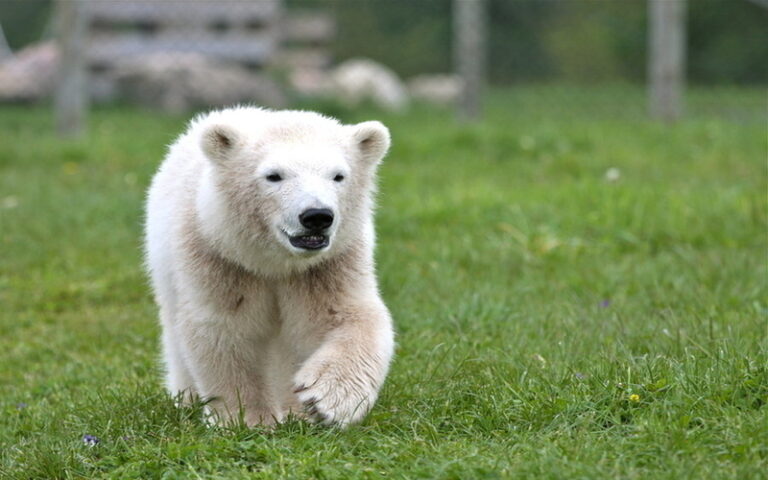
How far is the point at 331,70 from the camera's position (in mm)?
18766

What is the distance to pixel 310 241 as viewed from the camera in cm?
376

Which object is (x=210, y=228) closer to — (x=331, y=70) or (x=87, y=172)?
(x=87, y=172)

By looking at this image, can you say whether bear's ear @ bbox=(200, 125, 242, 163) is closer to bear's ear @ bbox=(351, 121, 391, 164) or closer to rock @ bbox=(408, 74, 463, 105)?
bear's ear @ bbox=(351, 121, 391, 164)

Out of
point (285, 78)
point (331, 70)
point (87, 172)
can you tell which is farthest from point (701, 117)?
point (331, 70)

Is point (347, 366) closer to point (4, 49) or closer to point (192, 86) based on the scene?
point (192, 86)

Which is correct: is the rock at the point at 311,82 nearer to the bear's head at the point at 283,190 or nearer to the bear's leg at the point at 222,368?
the bear's head at the point at 283,190

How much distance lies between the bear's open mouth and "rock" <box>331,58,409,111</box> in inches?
451

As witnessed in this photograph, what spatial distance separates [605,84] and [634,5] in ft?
6.25

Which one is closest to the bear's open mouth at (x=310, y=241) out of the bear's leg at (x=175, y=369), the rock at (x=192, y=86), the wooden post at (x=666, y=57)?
the bear's leg at (x=175, y=369)

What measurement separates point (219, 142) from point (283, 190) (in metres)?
0.36

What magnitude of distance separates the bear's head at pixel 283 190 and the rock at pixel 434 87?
50.7 feet

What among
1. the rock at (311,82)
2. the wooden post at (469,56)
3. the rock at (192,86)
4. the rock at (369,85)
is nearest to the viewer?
the wooden post at (469,56)

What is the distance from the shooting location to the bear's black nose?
12.1ft

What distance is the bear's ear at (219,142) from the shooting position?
401 cm
